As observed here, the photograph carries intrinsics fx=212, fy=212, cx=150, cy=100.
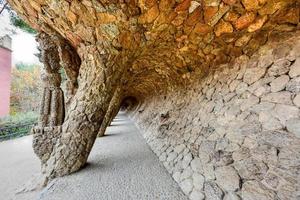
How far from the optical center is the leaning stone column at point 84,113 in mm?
3344

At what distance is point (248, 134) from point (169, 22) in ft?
5.54

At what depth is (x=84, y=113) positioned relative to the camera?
3574mm

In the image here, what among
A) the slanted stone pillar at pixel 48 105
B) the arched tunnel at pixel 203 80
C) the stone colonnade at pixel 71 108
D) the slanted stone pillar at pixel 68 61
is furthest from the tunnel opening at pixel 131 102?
the arched tunnel at pixel 203 80

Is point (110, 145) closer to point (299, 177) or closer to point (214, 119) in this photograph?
point (214, 119)

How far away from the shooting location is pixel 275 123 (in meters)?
2.15

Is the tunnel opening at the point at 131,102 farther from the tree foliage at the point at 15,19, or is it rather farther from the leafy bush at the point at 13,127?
the tree foliage at the point at 15,19

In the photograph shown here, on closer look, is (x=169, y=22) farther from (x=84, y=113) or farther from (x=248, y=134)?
(x=84, y=113)

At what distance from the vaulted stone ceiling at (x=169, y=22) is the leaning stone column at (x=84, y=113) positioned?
0.32 m

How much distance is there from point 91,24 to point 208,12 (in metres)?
1.44

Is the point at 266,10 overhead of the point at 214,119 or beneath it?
overhead

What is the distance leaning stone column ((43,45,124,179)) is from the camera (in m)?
3.34

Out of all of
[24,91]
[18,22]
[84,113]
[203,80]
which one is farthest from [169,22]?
[24,91]

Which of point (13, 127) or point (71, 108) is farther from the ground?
point (71, 108)

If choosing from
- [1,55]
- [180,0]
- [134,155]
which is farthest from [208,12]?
[1,55]
